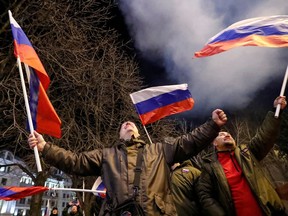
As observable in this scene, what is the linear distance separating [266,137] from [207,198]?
1.05m

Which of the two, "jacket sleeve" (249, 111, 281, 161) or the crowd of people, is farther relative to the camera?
"jacket sleeve" (249, 111, 281, 161)

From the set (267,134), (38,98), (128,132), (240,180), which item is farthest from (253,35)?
(38,98)

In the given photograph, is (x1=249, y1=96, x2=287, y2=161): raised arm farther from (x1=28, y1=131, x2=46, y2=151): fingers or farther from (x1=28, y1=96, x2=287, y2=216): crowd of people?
(x1=28, y1=131, x2=46, y2=151): fingers

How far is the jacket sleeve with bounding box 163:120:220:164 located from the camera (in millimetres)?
2732

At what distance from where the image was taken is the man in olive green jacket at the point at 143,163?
2488 millimetres

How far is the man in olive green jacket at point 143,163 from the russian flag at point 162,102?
120 inches

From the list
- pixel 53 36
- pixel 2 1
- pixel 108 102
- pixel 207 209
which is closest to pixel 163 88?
pixel 207 209

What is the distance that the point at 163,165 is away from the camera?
9.11 ft

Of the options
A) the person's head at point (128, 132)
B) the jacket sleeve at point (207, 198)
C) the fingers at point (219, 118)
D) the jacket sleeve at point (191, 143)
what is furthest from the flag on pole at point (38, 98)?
the fingers at point (219, 118)

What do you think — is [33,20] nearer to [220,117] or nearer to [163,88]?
[163,88]

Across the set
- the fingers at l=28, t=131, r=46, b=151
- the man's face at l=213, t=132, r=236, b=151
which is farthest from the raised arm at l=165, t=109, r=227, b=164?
the fingers at l=28, t=131, r=46, b=151

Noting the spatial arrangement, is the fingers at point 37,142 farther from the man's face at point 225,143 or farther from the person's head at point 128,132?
the man's face at point 225,143

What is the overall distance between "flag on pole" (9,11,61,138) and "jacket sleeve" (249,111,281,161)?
8.63ft

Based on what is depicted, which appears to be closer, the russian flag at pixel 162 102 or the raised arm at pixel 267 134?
the raised arm at pixel 267 134
